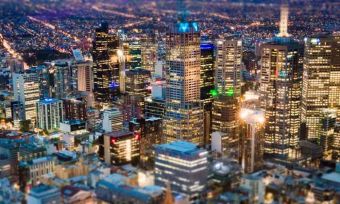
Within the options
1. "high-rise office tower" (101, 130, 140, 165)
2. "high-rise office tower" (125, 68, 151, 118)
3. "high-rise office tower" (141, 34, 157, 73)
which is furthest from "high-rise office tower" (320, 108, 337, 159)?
"high-rise office tower" (141, 34, 157, 73)

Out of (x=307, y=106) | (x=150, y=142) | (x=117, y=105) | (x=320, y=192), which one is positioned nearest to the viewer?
(x=320, y=192)

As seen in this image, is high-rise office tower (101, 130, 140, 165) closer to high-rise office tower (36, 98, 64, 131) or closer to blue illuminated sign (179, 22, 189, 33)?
blue illuminated sign (179, 22, 189, 33)

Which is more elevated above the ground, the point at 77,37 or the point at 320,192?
the point at 77,37

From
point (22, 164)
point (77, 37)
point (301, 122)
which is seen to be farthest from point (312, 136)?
point (77, 37)

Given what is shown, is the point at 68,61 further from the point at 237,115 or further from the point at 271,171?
the point at 271,171

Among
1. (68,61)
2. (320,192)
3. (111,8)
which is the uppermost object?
(111,8)

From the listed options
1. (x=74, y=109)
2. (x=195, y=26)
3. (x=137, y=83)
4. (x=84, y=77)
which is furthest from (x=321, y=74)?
(x=84, y=77)
